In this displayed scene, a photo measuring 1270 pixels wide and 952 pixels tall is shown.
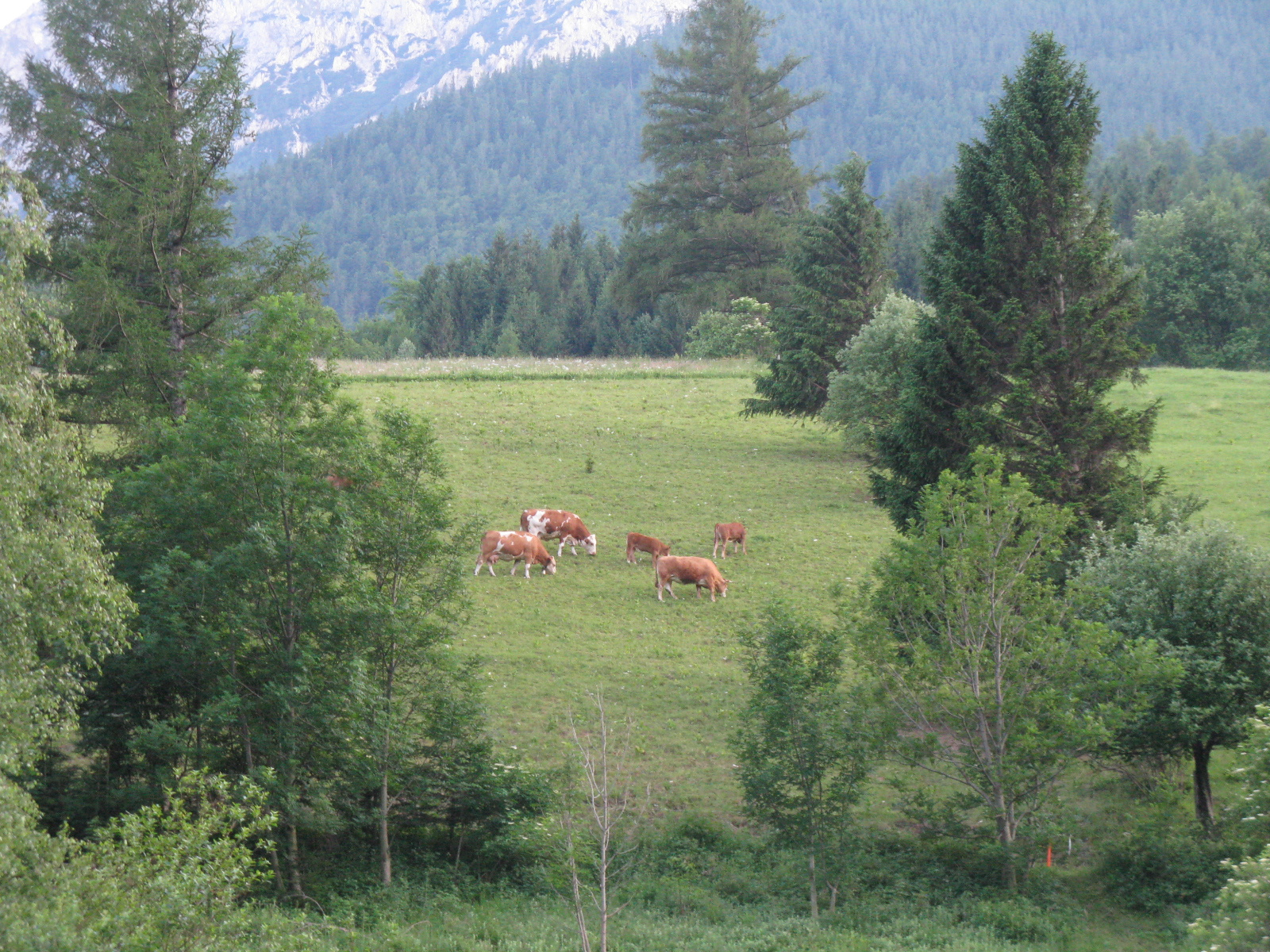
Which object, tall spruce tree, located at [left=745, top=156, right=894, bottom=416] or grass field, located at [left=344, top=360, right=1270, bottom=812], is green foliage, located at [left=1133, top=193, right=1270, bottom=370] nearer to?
grass field, located at [left=344, top=360, right=1270, bottom=812]

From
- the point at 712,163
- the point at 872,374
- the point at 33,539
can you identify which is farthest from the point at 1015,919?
the point at 712,163

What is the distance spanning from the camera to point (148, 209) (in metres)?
22.4

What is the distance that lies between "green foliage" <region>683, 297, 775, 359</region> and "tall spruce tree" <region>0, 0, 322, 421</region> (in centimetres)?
3600

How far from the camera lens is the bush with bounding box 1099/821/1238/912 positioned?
48.2 ft

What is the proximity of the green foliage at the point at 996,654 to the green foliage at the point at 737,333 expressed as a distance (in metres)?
41.3

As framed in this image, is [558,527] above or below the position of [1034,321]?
below

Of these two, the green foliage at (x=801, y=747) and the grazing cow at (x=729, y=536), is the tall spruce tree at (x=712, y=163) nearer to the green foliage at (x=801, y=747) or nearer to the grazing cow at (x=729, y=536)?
the grazing cow at (x=729, y=536)

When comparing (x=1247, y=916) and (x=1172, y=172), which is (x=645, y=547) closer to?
(x=1247, y=916)

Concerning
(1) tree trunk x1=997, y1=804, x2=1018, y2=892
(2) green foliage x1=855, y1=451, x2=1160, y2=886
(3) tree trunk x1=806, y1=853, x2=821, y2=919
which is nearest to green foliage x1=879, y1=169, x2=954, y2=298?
(2) green foliage x1=855, y1=451, x2=1160, y2=886

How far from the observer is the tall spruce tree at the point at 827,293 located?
133ft

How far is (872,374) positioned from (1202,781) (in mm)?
19696

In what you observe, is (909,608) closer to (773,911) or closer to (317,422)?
(773,911)

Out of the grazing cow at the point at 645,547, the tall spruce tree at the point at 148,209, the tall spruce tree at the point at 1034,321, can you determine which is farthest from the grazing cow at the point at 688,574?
the tall spruce tree at the point at 148,209

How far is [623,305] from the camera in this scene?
253 ft
